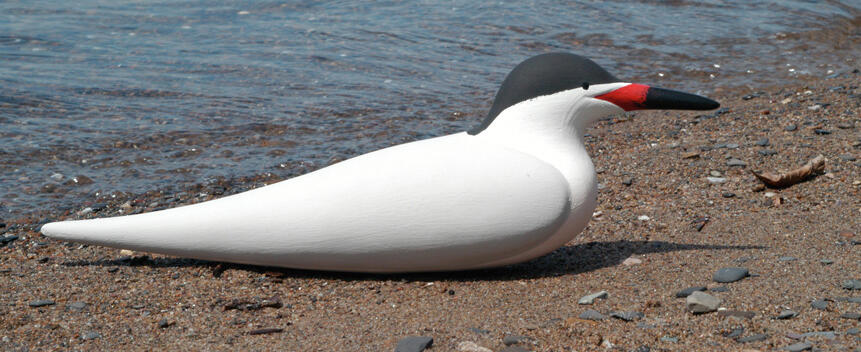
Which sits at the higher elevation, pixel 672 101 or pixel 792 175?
pixel 672 101

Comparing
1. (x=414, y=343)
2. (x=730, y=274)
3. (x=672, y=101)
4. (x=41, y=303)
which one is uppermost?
(x=672, y=101)

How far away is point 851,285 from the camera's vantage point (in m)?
3.55

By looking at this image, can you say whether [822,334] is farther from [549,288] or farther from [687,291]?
[549,288]

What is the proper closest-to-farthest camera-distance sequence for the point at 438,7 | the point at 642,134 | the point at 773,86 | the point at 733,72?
the point at 642,134, the point at 773,86, the point at 733,72, the point at 438,7

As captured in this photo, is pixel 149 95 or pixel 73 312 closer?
pixel 73 312

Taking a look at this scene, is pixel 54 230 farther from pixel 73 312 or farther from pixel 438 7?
pixel 438 7

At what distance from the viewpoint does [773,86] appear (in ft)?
30.6

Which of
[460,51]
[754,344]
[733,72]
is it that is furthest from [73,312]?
[733,72]

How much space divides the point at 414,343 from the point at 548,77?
1.51 meters

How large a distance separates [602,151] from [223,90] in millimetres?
4079

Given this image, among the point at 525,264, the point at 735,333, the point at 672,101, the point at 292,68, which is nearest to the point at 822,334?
the point at 735,333

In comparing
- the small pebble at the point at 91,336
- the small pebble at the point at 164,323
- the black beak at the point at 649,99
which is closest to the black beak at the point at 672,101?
the black beak at the point at 649,99

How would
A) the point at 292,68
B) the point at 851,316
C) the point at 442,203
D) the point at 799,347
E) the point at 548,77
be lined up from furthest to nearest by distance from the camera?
the point at 292,68
the point at 548,77
the point at 442,203
the point at 851,316
the point at 799,347

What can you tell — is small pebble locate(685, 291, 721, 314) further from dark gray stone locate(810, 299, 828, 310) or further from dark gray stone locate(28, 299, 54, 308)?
dark gray stone locate(28, 299, 54, 308)
